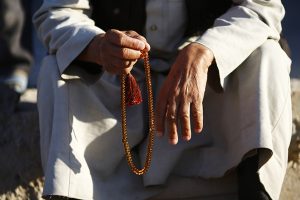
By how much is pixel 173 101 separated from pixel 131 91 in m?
0.16

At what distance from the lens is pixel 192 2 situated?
2.28 metres

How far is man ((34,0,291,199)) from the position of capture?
6.50 feet

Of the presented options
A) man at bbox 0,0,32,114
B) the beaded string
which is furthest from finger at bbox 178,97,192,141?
man at bbox 0,0,32,114

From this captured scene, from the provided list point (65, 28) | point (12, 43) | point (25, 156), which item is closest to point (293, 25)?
point (12, 43)

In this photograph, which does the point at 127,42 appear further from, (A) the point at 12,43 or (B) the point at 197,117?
(A) the point at 12,43

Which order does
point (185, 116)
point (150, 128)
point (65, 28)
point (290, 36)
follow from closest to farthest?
1. point (185, 116)
2. point (150, 128)
3. point (65, 28)
4. point (290, 36)

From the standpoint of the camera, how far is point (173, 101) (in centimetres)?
194

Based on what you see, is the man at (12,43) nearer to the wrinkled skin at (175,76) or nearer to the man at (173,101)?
the man at (173,101)

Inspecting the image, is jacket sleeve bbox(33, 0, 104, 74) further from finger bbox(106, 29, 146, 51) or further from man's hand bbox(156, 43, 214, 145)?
man's hand bbox(156, 43, 214, 145)

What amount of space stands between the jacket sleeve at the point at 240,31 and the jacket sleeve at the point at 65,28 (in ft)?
0.96

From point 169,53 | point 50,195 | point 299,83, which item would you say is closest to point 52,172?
point 50,195

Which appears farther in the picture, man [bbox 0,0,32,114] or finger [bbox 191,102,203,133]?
man [bbox 0,0,32,114]

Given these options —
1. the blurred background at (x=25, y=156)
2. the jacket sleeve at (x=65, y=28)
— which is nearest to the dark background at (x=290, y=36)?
the blurred background at (x=25, y=156)

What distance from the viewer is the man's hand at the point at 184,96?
1.93 metres
